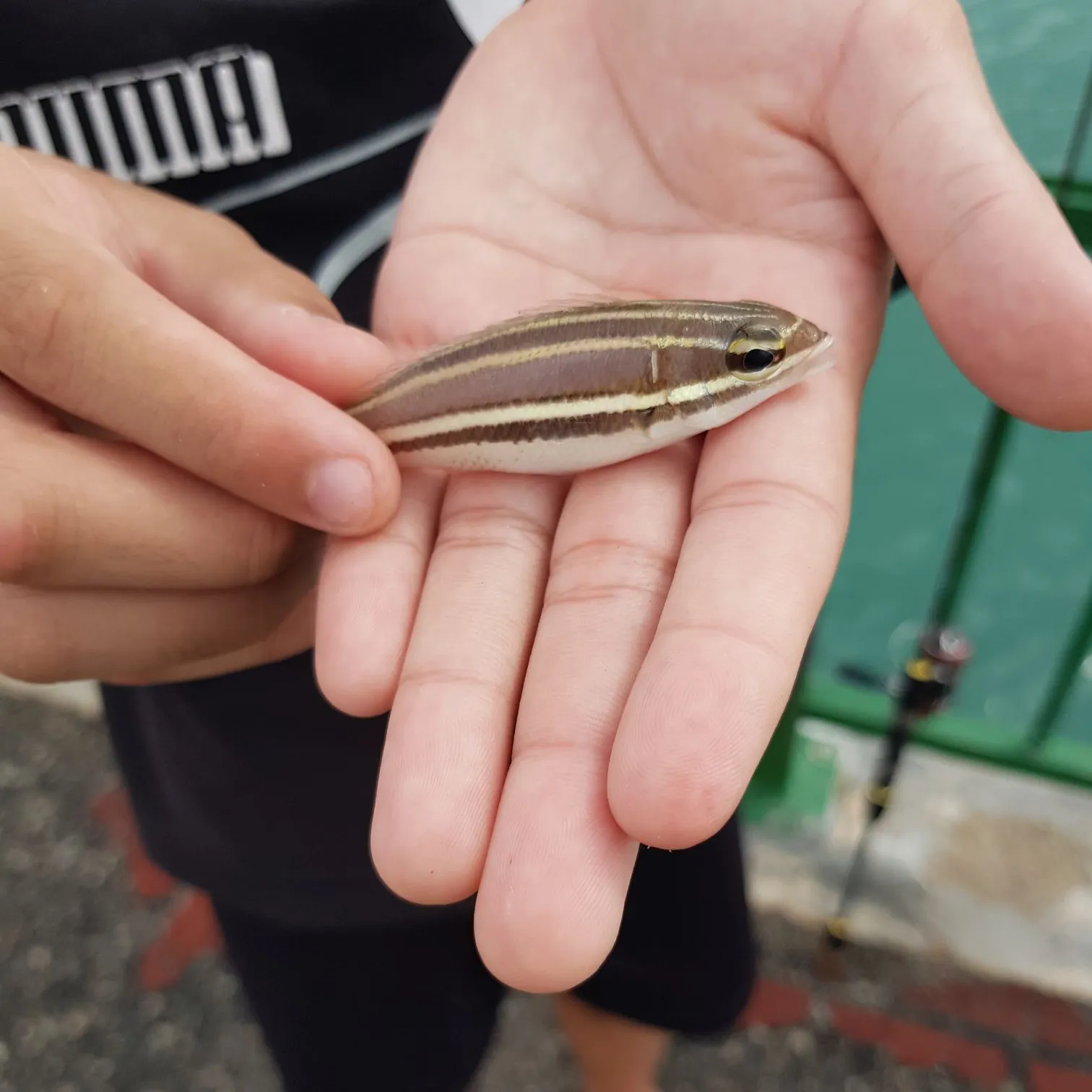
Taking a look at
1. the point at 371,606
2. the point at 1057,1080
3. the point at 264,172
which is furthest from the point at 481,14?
the point at 1057,1080

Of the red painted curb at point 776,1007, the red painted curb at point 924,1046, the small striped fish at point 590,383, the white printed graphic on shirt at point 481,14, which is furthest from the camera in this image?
the red painted curb at point 776,1007

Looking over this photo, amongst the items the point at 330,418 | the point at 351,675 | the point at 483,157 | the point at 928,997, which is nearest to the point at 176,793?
the point at 351,675

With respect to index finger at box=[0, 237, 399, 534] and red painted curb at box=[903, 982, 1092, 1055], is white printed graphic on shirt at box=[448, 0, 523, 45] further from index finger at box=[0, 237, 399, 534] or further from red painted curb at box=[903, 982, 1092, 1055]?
red painted curb at box=[903, 982, 1092, 1055]

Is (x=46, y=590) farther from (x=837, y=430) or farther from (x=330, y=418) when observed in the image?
(x=837, y=430)

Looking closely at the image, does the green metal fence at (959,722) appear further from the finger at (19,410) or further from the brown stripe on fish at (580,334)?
the finger at (19,410)

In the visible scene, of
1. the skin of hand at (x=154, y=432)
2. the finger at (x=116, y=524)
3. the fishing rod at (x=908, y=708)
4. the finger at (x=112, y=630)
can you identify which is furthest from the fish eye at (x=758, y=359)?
the fishing rod at (x=908, y=708)

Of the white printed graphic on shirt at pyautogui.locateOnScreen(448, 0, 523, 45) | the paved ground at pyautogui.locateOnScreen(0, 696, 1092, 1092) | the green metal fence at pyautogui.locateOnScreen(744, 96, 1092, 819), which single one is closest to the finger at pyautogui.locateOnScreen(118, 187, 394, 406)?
the white printed graphic on shirt at pyautogui.locateOnScreen(448, 0, 523, 45)

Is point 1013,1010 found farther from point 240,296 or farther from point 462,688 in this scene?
point 240,296

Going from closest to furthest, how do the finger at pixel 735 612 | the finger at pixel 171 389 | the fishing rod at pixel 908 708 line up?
1. the finger at pixel 735 612
2. the finger at pixel 171 389
3. the fishing rod at pixel 908 708
